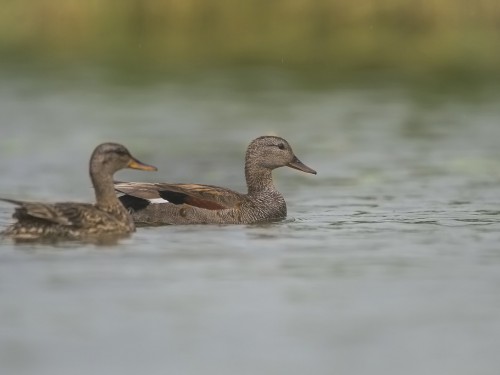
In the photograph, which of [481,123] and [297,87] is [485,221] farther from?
[297,87]

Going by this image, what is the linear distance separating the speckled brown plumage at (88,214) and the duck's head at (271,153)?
6.29 ft

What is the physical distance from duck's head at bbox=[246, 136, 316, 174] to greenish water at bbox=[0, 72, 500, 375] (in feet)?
1.38

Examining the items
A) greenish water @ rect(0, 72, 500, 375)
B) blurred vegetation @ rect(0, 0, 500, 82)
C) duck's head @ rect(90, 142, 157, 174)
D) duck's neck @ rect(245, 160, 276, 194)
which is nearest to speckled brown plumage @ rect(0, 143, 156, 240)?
duck's head @ rect(90, 142, 157, 174)

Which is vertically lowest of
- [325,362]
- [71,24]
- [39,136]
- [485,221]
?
[325,362]

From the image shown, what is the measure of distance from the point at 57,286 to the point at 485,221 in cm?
415

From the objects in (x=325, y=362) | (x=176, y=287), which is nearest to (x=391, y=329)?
(x=325, y=362)

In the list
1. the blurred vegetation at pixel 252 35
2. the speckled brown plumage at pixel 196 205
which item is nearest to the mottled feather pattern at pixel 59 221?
the speckled brown plumage at pixel 196 205

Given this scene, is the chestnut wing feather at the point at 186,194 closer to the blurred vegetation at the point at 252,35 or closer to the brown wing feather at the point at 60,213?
the brown wing feather at the point at 60,213

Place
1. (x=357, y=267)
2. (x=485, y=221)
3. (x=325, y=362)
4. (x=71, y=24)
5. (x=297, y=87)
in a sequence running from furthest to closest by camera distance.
Result: (x=71, y=24)
(x=297, y=87)
(x=485, y=221)
(x=357, y=267)
(x=325, y=362)

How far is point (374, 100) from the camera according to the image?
22641mm

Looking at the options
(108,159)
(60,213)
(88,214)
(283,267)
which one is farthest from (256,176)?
(283,267)

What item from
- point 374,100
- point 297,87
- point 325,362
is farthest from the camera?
point 297,87

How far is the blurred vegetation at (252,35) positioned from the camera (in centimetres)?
2647

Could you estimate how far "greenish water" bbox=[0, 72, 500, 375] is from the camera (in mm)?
7832
